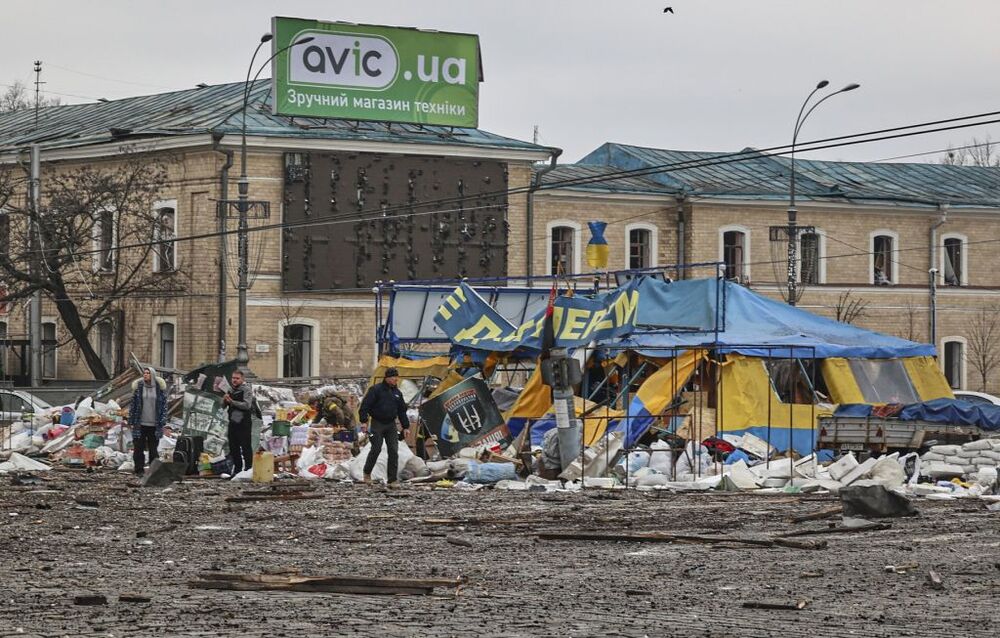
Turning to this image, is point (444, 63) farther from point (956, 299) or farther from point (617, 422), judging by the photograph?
point (617, 422)

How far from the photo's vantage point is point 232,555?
1453 cm

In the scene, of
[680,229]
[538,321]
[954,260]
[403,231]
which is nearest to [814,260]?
[680,229]

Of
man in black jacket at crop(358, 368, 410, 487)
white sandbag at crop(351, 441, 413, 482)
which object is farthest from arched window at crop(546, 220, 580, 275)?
man in black jacket at crop(358, 368, 410, 487)

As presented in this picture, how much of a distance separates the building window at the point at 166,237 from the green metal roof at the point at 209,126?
235 centimetres

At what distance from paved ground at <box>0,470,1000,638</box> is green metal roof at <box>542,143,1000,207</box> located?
34.1 metres

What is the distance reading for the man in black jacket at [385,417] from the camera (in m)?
25.3

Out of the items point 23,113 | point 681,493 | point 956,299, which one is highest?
point 23,113

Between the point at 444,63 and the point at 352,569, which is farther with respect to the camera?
the point at 444,63

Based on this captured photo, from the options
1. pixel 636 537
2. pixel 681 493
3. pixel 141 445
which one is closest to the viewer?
pixel 636 537

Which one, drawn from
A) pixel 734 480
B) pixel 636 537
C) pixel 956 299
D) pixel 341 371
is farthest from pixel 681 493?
pixel 956 299

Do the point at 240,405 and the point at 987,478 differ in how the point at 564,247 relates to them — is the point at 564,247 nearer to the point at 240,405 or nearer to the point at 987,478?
the point at 240,405

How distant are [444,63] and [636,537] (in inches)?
1474

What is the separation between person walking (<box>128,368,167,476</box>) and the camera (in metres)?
27.5

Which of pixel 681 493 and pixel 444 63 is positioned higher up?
pixel 444 63
